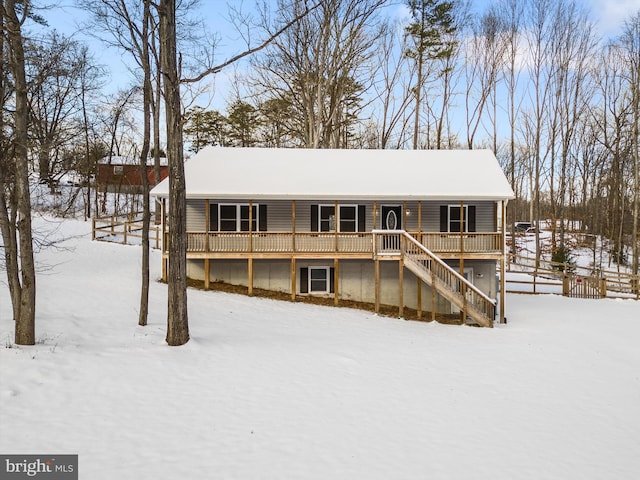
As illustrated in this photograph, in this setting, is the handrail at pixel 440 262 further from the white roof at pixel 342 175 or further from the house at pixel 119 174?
the house at pixel 119 174

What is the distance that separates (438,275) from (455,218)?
464cm

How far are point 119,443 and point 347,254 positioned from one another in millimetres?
13229

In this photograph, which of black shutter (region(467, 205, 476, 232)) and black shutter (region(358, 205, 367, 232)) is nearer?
black shutter (region(358, 205, 367, 232))

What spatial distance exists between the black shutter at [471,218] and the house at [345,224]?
7 cm

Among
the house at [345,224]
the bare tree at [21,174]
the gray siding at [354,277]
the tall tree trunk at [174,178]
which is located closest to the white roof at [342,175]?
the house at [345,224]

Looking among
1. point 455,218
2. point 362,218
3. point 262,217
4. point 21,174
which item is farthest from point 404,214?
point 21,174

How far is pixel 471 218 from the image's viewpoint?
67.3 ft

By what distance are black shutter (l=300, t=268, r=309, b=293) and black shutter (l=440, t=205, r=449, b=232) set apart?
21.9 ft

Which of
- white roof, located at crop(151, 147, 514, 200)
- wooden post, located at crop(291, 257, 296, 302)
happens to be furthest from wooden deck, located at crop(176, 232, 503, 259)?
white roof, located at crop(151, 147, 514, 200)

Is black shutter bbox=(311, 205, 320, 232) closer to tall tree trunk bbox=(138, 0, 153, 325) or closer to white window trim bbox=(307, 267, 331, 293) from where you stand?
white window trim bbox=(307, 267, 331, 293)

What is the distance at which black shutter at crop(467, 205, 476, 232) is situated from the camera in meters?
20.5

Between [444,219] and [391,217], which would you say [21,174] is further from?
[444,219]

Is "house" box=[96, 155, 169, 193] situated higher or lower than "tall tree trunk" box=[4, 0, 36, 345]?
higher

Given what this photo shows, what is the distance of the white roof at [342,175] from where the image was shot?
61.0 ft
